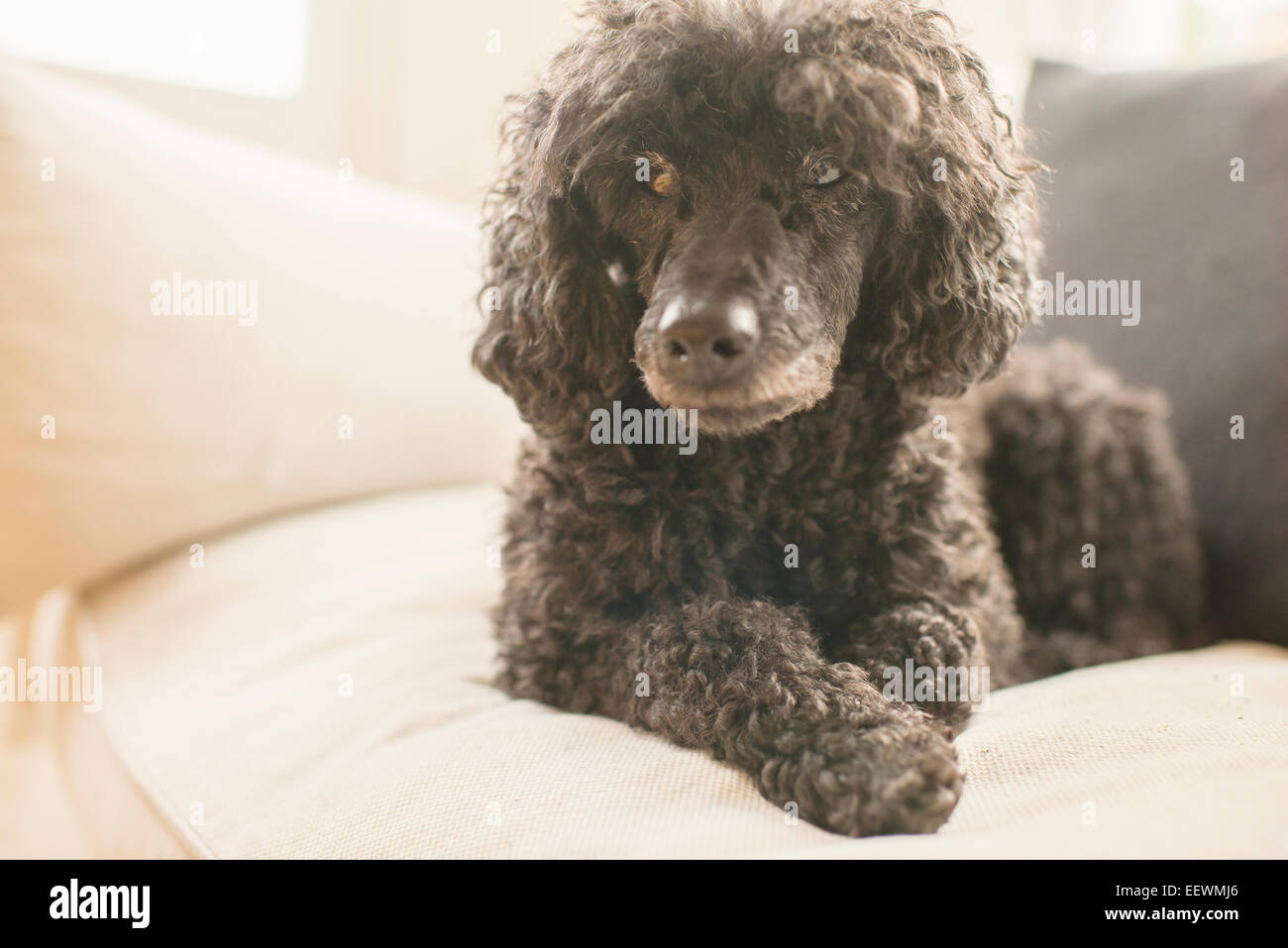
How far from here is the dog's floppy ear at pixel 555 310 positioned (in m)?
1.18

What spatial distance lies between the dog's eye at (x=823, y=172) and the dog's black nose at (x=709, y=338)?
0.22 m

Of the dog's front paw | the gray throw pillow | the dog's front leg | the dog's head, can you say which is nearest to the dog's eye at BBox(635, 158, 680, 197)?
the dog's head

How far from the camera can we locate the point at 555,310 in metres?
1.17

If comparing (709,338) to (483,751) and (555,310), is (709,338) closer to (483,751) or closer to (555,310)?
(555,310)

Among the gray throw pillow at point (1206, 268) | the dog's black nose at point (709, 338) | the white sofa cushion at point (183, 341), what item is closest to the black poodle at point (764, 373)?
the dog's black nose at point (709, 338)

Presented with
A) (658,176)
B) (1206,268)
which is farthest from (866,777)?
(1206,268)

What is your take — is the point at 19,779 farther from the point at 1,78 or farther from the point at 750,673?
the point at 750,673

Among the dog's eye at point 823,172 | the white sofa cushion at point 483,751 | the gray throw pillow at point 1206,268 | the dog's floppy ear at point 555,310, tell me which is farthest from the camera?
the gray throw pillow at point 1206,268

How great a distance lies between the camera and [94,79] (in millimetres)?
2736

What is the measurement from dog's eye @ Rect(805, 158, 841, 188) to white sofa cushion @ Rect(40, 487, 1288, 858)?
0.68m

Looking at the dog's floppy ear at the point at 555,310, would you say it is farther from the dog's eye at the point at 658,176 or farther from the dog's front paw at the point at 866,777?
the dog's front paw at the point at 866,777

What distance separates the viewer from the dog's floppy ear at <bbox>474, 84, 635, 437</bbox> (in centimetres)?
118
